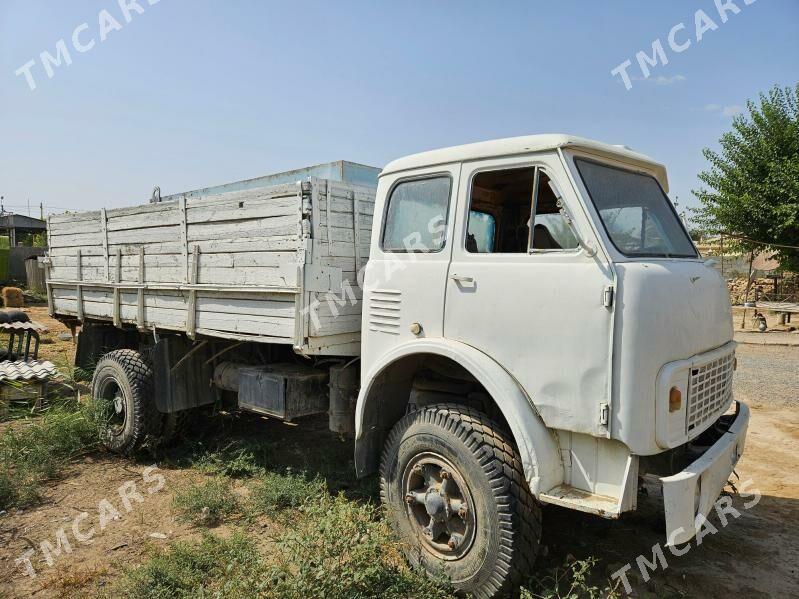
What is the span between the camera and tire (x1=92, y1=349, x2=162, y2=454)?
5141 millimetres

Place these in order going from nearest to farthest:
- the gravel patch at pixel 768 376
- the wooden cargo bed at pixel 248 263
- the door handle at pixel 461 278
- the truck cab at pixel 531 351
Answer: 1. the truck cab at pixel 531 351
2. the door handle at pixel 461 278
3. the wooden cargo bed at pixel 248 263
4. the gravel patch at pixel 768 376

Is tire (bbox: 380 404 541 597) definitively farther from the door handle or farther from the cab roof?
the cab roof

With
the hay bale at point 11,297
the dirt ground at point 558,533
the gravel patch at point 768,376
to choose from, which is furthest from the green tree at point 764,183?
the hay bale at point 11,297

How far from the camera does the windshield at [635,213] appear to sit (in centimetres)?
A: 292

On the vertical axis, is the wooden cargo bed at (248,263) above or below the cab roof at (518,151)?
below

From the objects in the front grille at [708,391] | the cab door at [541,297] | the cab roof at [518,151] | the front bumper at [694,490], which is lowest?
the front bumper at [694,490]

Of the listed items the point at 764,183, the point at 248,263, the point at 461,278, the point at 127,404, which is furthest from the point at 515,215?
the point at 764,183

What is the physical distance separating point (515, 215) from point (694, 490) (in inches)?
75.3

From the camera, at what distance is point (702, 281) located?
3002mm

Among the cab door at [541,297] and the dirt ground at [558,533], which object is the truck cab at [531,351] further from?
the dirt ground at [558,533]

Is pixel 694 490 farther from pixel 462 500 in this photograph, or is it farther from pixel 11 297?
pixel 11 297

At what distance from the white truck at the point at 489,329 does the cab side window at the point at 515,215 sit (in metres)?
0.01

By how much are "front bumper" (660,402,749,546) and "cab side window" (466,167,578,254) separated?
1.22 meters

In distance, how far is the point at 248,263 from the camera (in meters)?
4.14
